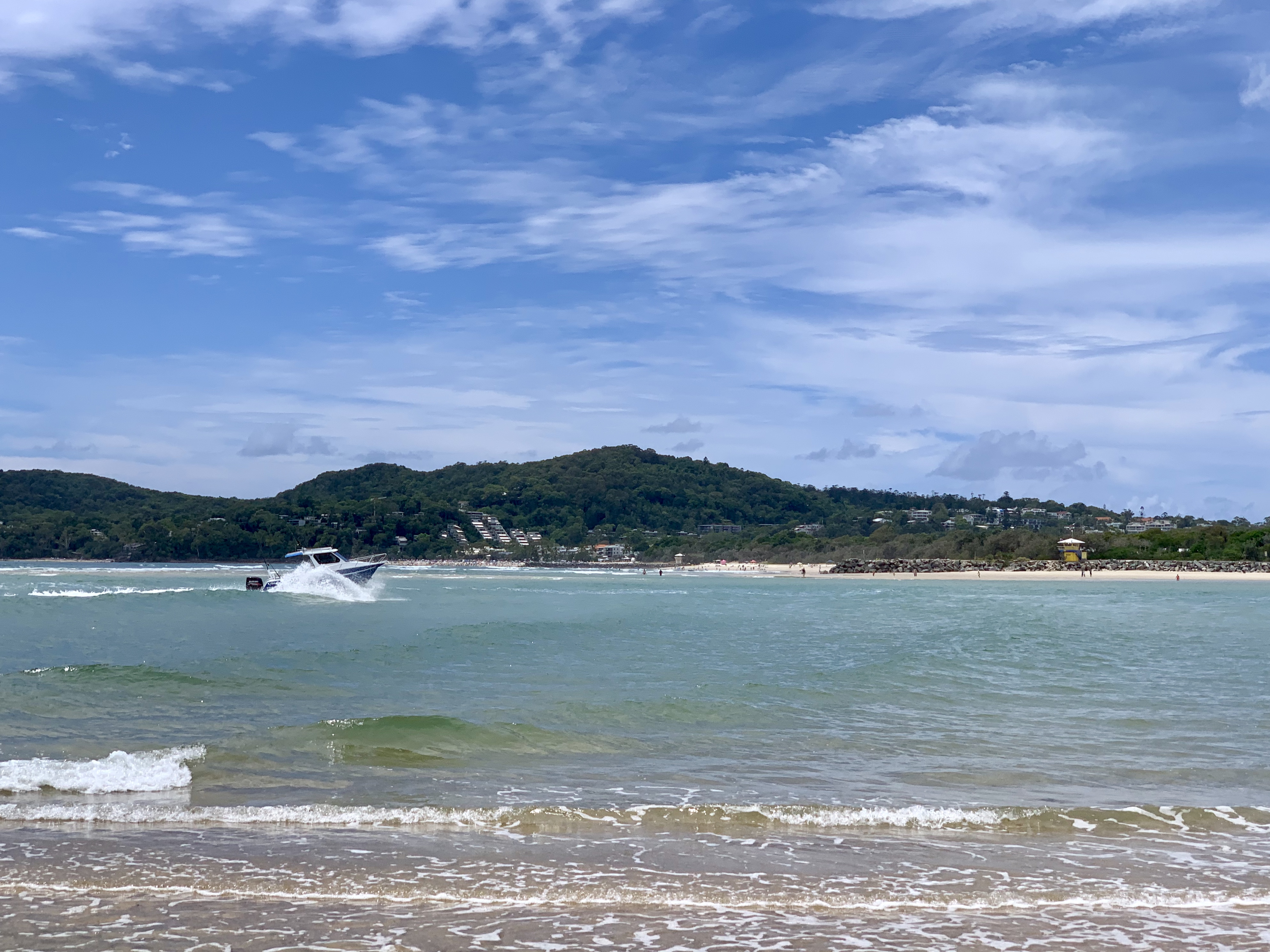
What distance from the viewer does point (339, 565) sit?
56.8m

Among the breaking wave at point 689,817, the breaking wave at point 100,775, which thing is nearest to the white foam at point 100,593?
the breaking wave at point 100,775

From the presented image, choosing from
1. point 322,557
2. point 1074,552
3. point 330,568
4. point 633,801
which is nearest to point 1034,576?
point 1074,552

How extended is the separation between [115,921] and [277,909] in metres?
0.90

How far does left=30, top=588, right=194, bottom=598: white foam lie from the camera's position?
46625 millimetres

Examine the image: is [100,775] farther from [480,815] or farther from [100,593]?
[100,593]

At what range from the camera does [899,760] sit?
1067 centimetres

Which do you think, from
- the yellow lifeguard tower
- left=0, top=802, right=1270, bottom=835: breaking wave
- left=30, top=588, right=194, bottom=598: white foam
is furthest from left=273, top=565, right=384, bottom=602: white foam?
the yellow lifeguard tower

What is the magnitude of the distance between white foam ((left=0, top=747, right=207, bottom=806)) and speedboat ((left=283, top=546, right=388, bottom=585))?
46382 mm

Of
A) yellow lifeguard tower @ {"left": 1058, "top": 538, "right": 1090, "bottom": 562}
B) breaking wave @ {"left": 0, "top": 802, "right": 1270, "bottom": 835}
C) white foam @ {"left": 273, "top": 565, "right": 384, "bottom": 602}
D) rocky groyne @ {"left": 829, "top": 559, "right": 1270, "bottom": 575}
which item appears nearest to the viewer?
breaking wave @ {"left": 0, "top": 802, "right": 1270, "bottom": 835}

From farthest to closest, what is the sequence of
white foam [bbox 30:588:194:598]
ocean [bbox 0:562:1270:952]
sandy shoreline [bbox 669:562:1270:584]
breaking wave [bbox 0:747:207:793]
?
sandy shoreline [bbox 669:562:1270:584] < white foam [bbox 30:588:194:598] < breaking wave [bbox 0:747:207:793] < ocean [bbox 0:562:1270:952]

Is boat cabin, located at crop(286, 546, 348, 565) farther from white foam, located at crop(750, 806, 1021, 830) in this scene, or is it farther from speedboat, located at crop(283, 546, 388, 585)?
white foam, located at crop(750, 806, 1021, 830)

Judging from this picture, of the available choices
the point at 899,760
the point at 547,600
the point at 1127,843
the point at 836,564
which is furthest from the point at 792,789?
the point at 836,564

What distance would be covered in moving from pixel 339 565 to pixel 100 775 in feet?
161

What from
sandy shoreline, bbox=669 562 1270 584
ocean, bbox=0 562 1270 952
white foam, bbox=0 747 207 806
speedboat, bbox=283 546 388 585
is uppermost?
speedboat, bbox=283 546 388 585
